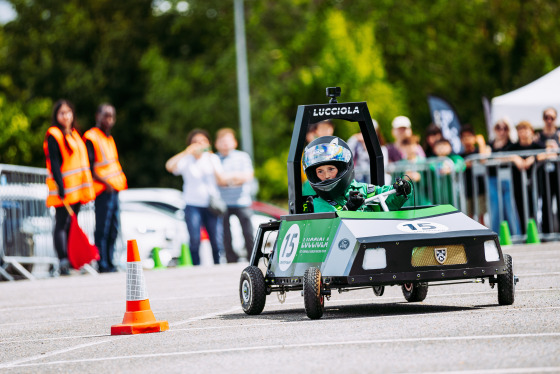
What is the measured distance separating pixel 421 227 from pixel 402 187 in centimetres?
59

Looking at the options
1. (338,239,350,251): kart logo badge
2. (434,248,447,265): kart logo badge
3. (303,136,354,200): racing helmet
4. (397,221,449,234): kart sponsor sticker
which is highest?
(303,136,354,200): racing helmet

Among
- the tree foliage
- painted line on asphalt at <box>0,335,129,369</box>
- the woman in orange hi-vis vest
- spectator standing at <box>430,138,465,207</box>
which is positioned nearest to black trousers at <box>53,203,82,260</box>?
the woman in orange hi-vis vest

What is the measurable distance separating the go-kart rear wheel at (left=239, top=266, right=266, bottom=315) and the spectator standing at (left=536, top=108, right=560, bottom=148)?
10.6 metres

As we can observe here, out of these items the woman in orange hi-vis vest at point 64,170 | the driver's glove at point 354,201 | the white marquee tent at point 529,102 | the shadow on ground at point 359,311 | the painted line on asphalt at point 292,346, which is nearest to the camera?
the painted line on asphalt at point 292,346

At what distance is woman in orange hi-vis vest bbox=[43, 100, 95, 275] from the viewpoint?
18812 millimetres

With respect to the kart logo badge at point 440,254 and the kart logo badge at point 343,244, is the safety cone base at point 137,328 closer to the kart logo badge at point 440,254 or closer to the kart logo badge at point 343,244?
the kart logo badge at point 343,244

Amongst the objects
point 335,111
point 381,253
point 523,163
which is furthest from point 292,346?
point 523,163

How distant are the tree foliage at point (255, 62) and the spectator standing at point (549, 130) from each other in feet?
90.3

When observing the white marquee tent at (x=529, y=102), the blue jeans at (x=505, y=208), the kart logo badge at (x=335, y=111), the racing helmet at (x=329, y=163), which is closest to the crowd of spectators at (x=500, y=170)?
the blue jeans at (x=505, y=208)

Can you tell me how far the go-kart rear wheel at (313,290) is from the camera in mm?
9320

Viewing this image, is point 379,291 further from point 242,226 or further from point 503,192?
point 503,192

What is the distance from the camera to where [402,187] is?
1009 cm

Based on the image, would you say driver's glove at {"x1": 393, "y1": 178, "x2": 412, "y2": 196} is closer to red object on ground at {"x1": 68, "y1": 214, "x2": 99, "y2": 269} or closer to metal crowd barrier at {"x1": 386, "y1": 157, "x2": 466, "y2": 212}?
red object on ground at {"x1": 68, "y1": 214, "x2": 99, "y2": 269}

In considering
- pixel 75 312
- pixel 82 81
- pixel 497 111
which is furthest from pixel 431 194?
pixel 82 81
